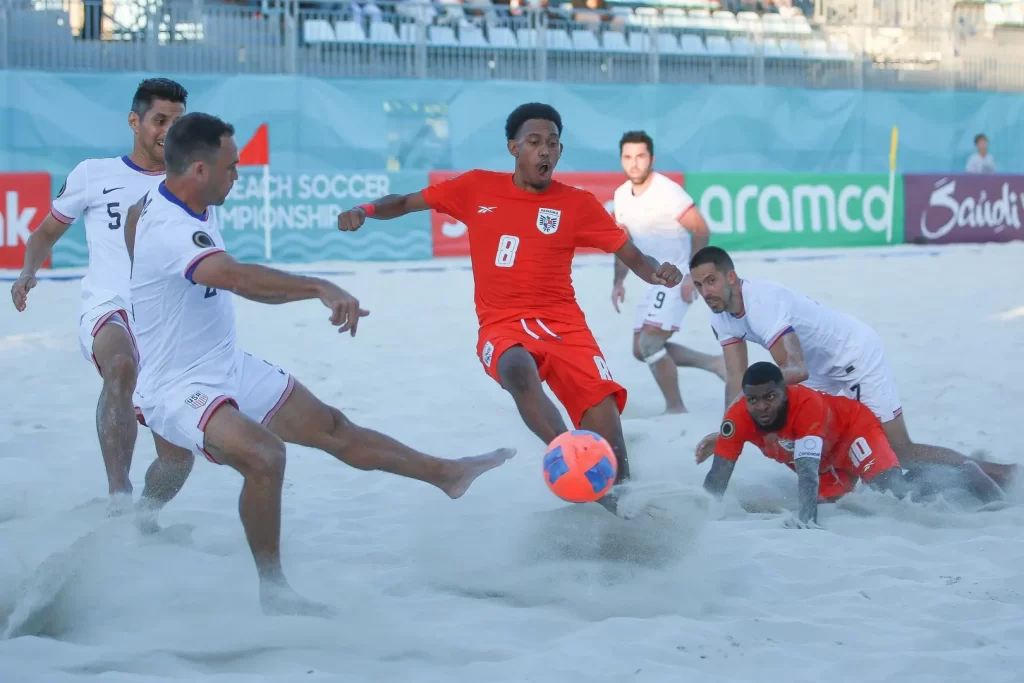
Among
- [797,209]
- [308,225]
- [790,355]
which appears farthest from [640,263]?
[797,209]

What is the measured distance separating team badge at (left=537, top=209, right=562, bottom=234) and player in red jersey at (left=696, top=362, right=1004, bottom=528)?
99 cm

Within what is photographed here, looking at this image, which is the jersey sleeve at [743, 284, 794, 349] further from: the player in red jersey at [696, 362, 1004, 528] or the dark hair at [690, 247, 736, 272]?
the player in red jersey at [696, 362, 1004, 528]

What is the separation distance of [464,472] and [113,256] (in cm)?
176

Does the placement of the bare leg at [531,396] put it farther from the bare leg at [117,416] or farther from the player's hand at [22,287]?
the player's hand at [22,287]

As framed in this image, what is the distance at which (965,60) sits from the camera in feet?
71.3

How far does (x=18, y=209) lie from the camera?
44.8 feet

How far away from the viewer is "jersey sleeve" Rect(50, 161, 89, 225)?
4.81 m

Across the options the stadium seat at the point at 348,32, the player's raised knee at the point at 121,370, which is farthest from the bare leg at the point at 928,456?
the stadium seat at the point at 348,32

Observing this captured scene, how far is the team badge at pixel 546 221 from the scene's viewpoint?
4.74 metres

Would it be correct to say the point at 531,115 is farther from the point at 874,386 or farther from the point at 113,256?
the point at 874,386

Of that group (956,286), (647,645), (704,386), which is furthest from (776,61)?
(647,645)

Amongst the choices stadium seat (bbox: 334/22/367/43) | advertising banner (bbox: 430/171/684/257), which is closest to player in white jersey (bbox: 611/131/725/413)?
advertising banner (bbox: 430/171/684/257)

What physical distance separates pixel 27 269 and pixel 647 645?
3232mm

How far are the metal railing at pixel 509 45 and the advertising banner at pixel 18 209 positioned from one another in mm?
3714
